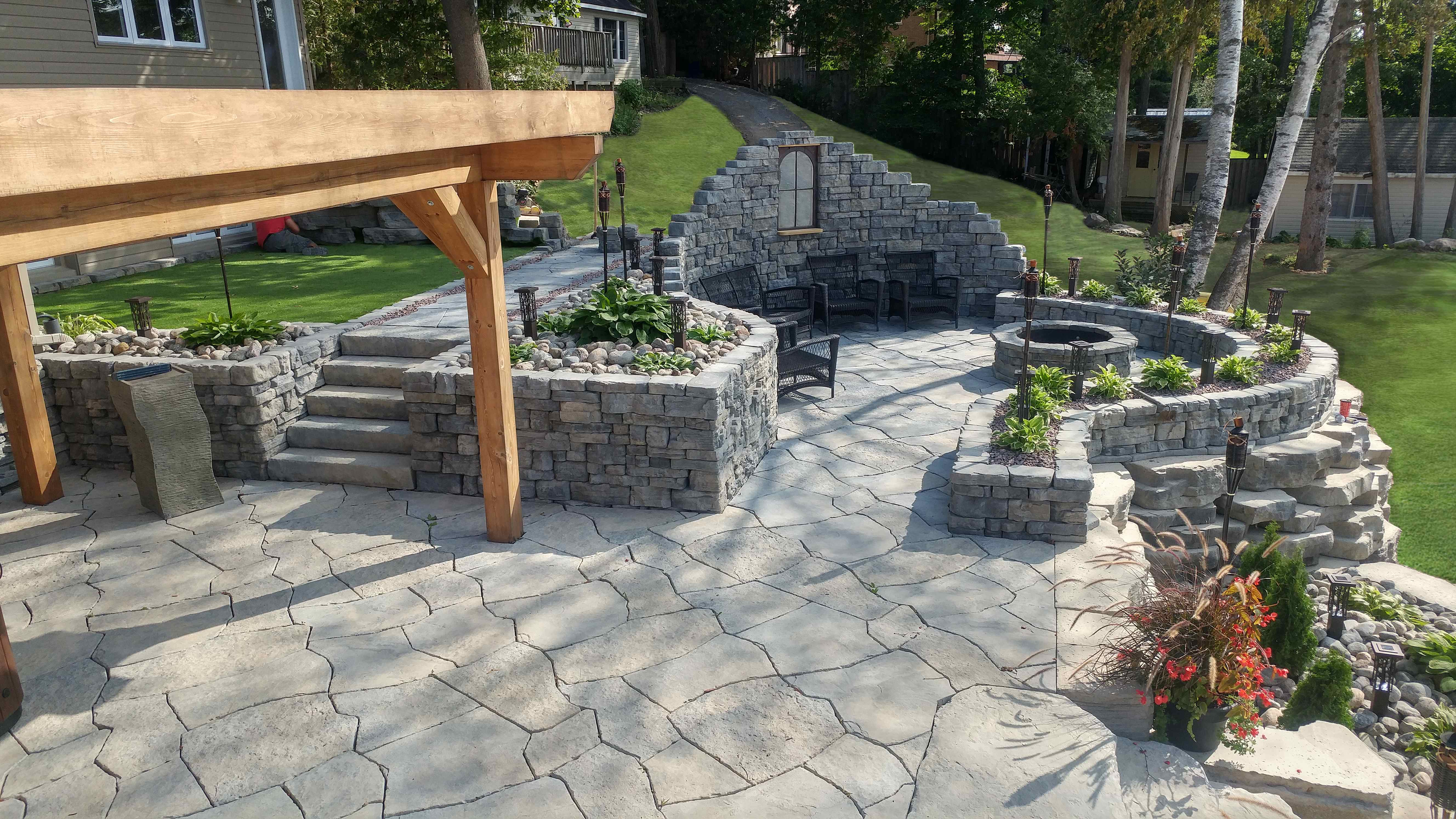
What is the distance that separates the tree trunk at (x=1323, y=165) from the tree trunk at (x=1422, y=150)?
464 cm

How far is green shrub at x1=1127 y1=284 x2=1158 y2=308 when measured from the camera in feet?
38.3

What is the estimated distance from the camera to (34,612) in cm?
538

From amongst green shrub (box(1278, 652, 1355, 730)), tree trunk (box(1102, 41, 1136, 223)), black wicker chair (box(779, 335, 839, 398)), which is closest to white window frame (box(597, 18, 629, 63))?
tree trunk (box(1102, 41, 1136, 223))

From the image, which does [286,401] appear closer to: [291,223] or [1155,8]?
[291,223]

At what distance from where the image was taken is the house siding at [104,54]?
35.5 feet

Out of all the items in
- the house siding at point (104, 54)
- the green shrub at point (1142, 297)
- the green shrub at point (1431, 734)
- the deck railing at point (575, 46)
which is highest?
the deck railing at point (575, 46)

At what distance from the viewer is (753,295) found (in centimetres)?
1241

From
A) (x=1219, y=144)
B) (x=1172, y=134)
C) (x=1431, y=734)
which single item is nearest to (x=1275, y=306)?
(x=1219, y=144)

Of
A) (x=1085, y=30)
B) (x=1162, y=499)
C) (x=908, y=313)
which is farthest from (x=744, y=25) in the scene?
(x=1162, y=499)

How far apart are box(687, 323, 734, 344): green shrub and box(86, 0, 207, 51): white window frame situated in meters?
9.18

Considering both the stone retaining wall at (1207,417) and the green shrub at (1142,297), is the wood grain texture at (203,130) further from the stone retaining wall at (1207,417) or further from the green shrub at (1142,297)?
the green shrub at (1142,297)

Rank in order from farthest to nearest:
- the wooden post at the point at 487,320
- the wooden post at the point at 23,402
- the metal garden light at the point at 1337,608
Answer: the metal garden light at the point at 1337,608, the wooden post at the point at 23,402, the wooden post at the point at 487,320

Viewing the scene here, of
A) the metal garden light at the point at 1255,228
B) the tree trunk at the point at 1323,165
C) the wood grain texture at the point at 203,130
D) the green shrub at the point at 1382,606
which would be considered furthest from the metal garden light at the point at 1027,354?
the tree trunk at the point at 1323,165

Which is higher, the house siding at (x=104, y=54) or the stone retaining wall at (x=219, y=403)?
the house siding at (x=104, y=54)
